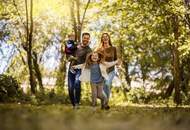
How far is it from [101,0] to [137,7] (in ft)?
8.37

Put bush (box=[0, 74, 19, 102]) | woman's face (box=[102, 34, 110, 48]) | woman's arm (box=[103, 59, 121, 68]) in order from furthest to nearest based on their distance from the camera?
bush (box=[0, 74, 19, 102]) → woman's arm (box=[103, 59, 121, 68]) → woman's face (box=[102, 34, 110, 48])

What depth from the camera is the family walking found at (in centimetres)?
1502

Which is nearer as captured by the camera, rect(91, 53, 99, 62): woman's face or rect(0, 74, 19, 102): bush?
rect(91, 53, 99, 62): woman's face

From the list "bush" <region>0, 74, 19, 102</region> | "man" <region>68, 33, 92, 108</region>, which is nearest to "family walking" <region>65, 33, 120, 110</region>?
"man" <region>68, 33, 92, 108</region>

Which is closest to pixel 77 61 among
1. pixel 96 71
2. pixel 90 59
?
pixel 90 59

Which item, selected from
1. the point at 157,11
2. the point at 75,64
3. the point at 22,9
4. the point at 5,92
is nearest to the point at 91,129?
the point at 75,64

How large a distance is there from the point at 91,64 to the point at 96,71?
247 millimetres

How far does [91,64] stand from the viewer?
599 inches

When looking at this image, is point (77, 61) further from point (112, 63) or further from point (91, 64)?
point (112, 63)

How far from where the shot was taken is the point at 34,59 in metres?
43.7

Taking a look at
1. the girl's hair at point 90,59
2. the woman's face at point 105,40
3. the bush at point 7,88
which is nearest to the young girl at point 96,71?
the girl's hair at point 90,59

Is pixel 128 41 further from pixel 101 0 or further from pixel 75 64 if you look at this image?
pixel 75 64

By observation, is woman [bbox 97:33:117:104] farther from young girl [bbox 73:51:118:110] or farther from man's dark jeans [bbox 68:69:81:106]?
man's dark jeans [bbox 68:69:81:106]

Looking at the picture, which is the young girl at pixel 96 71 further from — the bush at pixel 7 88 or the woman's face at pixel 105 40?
the bush at pixel 7 88
